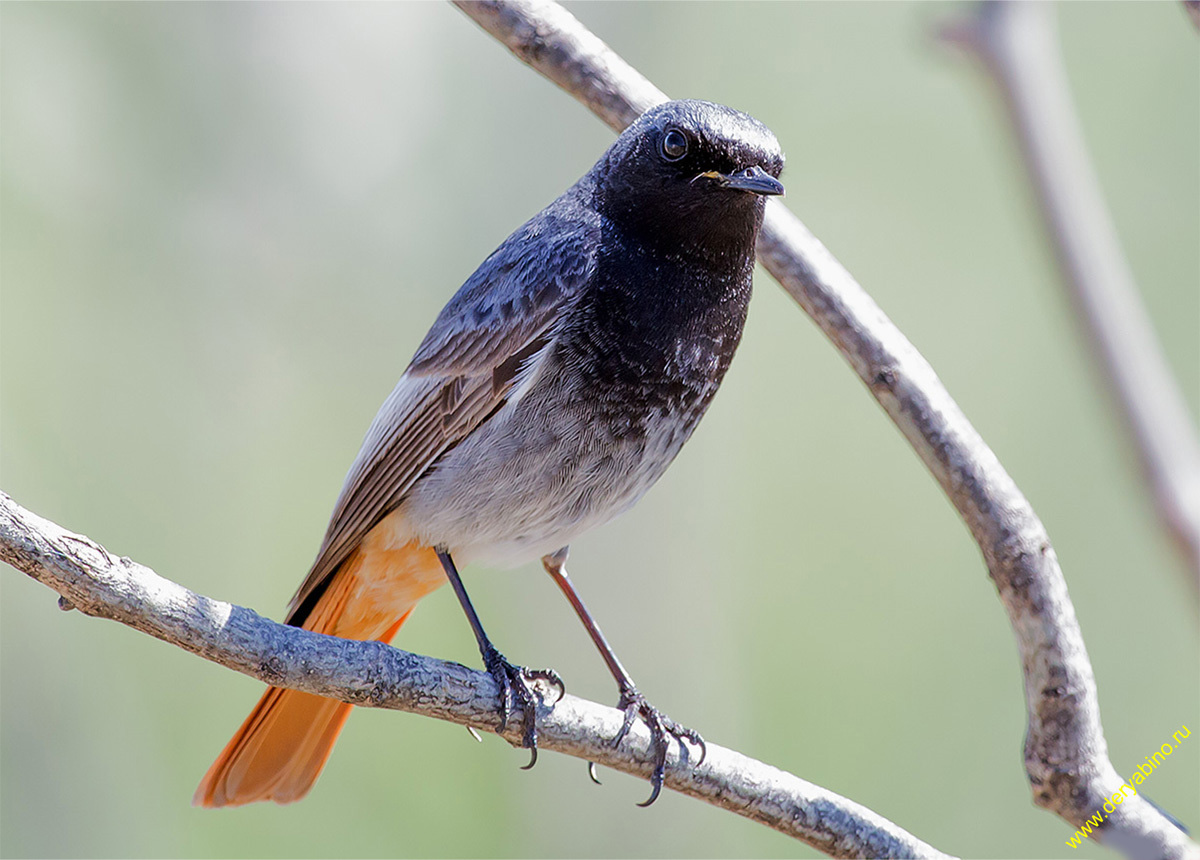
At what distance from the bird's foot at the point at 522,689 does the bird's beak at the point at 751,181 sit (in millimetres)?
1569

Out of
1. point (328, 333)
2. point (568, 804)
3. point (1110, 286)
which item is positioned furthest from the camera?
point (328, 333)

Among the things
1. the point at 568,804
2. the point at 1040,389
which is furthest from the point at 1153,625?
the point at 568,804

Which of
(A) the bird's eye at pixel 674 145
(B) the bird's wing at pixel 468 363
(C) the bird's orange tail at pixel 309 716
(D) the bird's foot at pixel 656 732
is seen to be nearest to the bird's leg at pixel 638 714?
(D) the bird's foot at pixel 656 732

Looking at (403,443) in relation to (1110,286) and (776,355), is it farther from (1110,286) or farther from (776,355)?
(776,355)

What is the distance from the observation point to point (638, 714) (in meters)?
3.69

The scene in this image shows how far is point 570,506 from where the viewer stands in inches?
144

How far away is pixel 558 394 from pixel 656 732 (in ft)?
3.65

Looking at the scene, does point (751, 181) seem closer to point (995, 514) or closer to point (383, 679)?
point (995, 514)

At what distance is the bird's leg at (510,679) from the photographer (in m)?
3.13

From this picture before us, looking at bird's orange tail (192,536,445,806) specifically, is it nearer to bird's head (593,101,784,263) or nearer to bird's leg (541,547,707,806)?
bird's leg (541,547,707,806)

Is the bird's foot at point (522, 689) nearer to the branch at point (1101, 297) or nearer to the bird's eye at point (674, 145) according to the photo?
the bird's eye at point (674, 145)

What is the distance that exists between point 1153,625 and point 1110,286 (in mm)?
9166

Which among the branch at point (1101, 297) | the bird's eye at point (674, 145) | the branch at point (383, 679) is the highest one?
the bird's eye at point (674, 145)

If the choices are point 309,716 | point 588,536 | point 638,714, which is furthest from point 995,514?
point 588,536
